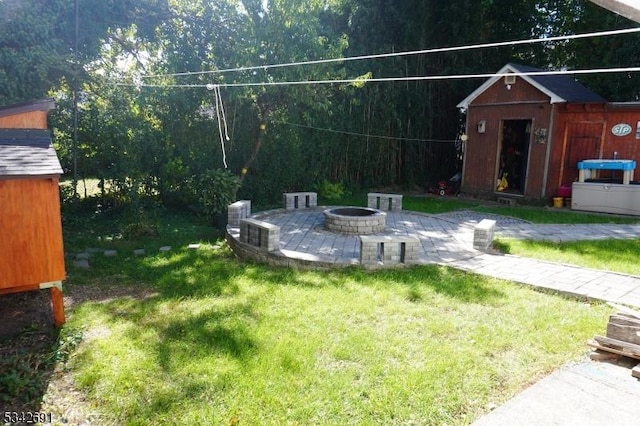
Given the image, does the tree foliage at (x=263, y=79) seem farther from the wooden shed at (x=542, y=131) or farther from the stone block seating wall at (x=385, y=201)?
the stone block seating wall at (x=385, y=201)

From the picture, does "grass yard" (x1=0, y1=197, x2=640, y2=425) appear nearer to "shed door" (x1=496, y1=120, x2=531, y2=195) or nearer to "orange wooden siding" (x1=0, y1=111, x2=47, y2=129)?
"orange wooden siding" (x1=0, y1=111, x2=47, y2=129)

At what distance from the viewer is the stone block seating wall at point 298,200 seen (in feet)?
31.3

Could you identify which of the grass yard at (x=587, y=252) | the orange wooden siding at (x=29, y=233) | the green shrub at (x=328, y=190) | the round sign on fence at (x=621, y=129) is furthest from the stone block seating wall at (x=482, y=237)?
the round sign on fence at (x=621, y=129)

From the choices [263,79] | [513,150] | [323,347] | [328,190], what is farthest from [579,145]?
[323,347]

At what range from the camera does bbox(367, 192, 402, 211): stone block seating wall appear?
31.6 ft

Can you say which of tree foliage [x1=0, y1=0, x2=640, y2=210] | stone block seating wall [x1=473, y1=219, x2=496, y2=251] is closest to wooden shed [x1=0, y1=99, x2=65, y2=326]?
tree foliage [x1=0, y1=0, x2=640, y2=210]

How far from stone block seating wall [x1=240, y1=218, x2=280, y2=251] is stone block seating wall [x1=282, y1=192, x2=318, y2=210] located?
10.1 ft

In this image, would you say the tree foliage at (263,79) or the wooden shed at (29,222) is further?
the tree foliage at (263,79)

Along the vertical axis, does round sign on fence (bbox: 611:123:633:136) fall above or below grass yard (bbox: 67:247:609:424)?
above

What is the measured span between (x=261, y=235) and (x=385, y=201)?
4.32 metres

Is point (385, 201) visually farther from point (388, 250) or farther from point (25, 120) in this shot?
point (25, 120)

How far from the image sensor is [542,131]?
1096 centimetres

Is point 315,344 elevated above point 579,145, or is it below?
below

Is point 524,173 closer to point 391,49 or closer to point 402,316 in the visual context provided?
point 391,49
